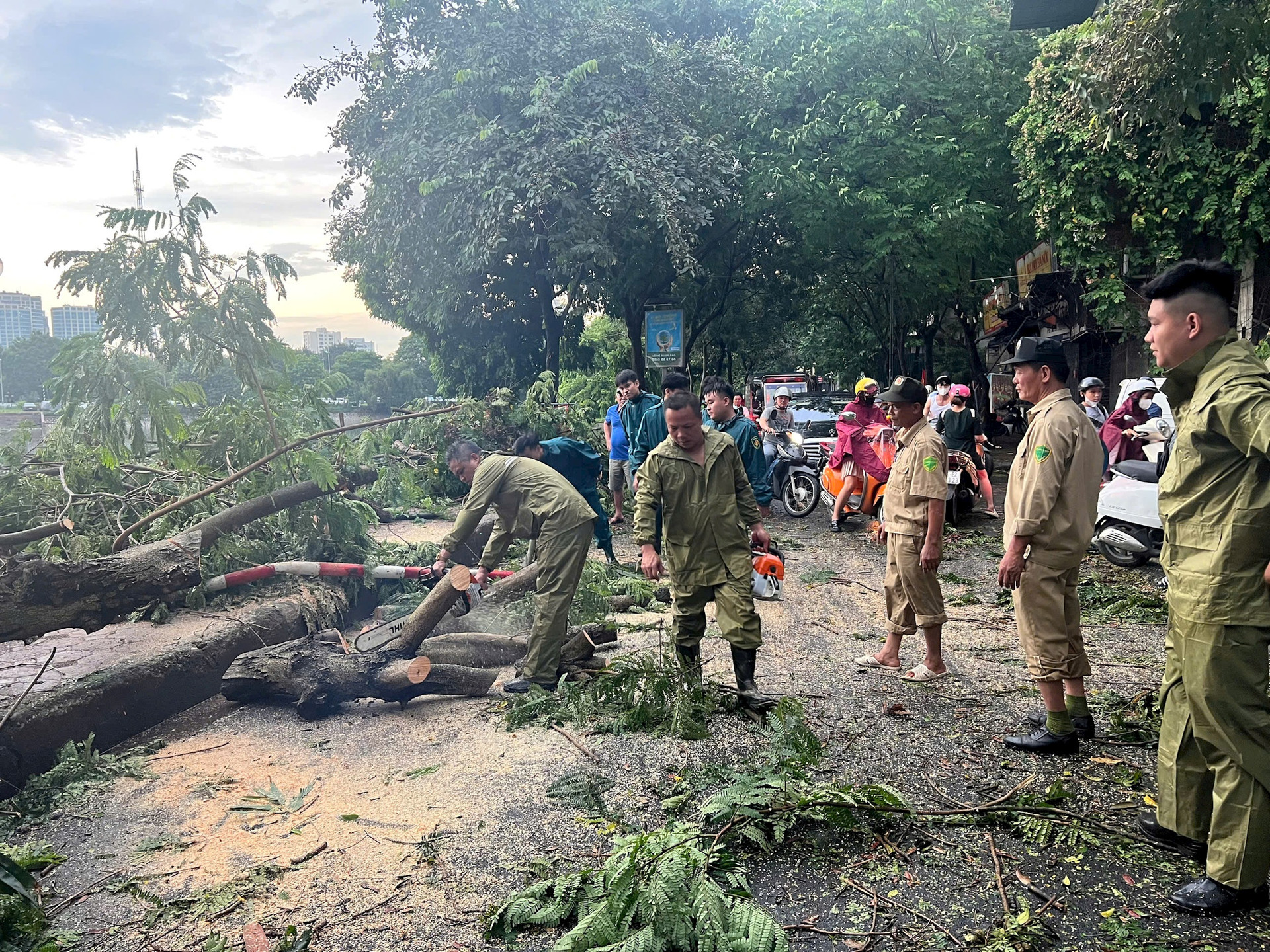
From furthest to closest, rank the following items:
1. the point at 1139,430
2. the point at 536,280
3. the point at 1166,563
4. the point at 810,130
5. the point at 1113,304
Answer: the point at 536,280
the point at 810,130
the point at 1113,304
the point at 1139,430
the point at 1166,563

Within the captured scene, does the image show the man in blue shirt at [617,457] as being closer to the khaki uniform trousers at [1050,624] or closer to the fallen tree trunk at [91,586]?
the fallen tree trunk at [91,586]

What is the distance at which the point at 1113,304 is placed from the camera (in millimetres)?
13391

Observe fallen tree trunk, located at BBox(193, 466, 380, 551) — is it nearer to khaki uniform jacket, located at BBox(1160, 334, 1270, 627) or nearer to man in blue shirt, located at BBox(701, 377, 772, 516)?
man in blue shirt, located at BBox(701, 377, 772, 516)

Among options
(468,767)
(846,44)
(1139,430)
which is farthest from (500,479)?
(846,44)

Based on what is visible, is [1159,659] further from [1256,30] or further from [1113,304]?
[1113,304]

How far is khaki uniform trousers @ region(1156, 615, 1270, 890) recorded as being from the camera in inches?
104

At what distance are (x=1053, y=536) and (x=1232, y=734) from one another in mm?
1340

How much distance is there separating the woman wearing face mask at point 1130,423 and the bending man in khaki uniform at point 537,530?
259 inches

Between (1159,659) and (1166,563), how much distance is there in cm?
296

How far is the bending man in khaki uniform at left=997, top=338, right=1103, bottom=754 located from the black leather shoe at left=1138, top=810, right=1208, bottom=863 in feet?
2.41

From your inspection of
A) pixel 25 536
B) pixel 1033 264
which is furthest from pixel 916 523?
pixel 1033 264

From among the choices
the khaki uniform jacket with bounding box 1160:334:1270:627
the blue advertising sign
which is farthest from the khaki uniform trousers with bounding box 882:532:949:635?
the blue advertising sign

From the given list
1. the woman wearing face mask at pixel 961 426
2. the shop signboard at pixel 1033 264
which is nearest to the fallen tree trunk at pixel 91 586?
the woman wearing face mask at pixel 961 426

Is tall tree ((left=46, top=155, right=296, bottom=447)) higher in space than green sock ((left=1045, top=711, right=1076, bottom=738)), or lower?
higher
